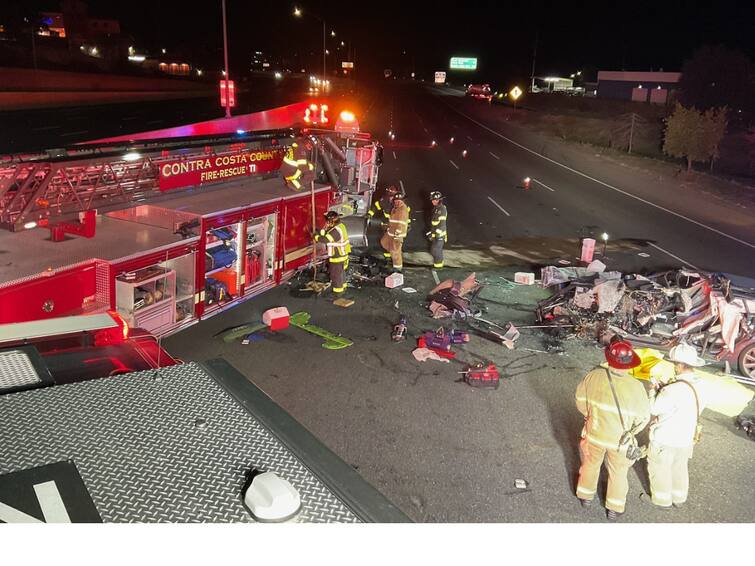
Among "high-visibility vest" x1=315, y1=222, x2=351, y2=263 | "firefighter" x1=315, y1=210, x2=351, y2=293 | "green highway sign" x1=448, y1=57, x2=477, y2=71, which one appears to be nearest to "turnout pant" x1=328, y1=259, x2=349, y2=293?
"firefighter" x1=315, y1=210, x2=351, y2=293

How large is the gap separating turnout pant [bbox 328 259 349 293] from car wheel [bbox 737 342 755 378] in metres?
6.64

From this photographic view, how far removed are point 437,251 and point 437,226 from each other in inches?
23.4

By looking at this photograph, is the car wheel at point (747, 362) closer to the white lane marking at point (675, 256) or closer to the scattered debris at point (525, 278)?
the scattered debris at point (525, 278)

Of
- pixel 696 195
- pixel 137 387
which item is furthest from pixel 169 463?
pixel 696 195

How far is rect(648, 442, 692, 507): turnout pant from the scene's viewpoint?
569cm

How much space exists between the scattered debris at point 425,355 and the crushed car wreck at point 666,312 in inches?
93.6

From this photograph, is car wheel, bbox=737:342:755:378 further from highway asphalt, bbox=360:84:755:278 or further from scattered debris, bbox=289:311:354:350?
highway asphalt, bbox=360:84:755:278

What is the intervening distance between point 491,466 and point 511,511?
0.75 m

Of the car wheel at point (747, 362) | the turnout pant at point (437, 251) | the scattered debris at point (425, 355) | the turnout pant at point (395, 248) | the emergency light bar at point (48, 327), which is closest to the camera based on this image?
the emergency light bar at point (48, 327)

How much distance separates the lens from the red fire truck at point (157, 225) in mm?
7254

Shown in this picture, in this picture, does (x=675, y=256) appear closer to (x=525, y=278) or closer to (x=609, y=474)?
(x=525, y=278)

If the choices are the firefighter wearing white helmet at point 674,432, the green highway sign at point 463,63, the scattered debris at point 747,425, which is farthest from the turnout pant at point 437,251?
the green highway sign at point 463,63

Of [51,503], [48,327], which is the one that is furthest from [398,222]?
[51,503]

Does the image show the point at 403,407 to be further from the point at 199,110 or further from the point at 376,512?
the point at 199,110
